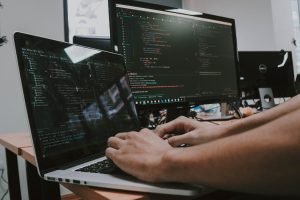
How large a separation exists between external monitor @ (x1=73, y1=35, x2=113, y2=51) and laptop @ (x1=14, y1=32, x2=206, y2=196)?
1.86ft

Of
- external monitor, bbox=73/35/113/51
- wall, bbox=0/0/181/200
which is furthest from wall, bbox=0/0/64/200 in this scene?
external monitor, bbox=73/35/113/51

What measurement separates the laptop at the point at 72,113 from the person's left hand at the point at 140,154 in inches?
0.7

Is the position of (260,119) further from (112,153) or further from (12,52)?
(12,52)

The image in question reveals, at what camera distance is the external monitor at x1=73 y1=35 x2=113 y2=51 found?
150cm

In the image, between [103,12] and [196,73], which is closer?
[196,73]

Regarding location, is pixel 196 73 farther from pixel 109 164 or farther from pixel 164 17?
pixel 109 164

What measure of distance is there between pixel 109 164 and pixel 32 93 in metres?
0.22

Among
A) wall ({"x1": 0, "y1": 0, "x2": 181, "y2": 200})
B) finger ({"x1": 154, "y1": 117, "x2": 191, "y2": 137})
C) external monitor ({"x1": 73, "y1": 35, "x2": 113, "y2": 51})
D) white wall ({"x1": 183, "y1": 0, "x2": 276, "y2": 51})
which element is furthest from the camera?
white wall ({"x1": 183, "y1": 0, "x2": 276, "y2": 51})

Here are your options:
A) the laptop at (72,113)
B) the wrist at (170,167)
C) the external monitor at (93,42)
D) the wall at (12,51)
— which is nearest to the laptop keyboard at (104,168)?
the laptop at (72,113)

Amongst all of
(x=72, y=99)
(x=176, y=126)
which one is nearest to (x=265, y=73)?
(x=176, y=126)

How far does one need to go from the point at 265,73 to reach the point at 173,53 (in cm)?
121

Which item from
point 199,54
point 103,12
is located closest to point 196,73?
point 199,54

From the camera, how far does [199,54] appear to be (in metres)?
1.38

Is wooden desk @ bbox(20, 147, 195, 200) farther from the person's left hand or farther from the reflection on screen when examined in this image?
the reflection on screen
